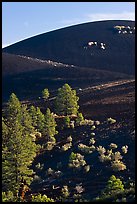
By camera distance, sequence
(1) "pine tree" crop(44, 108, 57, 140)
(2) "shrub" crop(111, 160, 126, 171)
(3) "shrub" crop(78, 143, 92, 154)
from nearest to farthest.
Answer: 1. (2) "shrub" crop(111, 160, 126, 171)
2. (3) "shrub" crop(78, 143, 92, 154)
3. (1) "pine tree" crop(44, 108, 57, 140)

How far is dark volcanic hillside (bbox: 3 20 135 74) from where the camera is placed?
12232 cm

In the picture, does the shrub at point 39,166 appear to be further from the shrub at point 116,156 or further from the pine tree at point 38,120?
the shrub at point 116,156

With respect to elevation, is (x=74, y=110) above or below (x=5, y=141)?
above

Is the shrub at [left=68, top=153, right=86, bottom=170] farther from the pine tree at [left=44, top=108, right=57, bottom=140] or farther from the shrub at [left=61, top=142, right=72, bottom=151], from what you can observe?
the pine tree at [left=44, top=108, right=57, bottom=140]

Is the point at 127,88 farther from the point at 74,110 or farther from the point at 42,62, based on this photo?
the point at 42,62

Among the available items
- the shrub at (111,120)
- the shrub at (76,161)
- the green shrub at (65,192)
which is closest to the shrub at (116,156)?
the shrub at (76,161)

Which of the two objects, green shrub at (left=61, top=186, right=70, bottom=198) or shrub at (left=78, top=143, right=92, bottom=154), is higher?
shrub at (left=78, top=143, right=92, bottom=154)

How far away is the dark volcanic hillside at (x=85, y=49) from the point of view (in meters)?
122

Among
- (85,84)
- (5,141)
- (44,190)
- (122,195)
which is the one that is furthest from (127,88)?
(122,195)

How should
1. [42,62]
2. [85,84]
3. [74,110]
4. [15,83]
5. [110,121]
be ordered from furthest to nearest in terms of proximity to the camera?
1. [42,62]
2. [15,83]
3. [85,84]
4. [74,110]
5. [110,121]

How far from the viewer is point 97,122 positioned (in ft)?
171

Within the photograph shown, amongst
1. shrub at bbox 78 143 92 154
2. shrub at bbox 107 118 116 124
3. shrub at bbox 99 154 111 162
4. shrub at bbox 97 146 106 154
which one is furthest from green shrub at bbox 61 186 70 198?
shrub at bbox 107 118 116 124

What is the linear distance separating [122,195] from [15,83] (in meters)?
87.6

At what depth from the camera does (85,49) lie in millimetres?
134375
